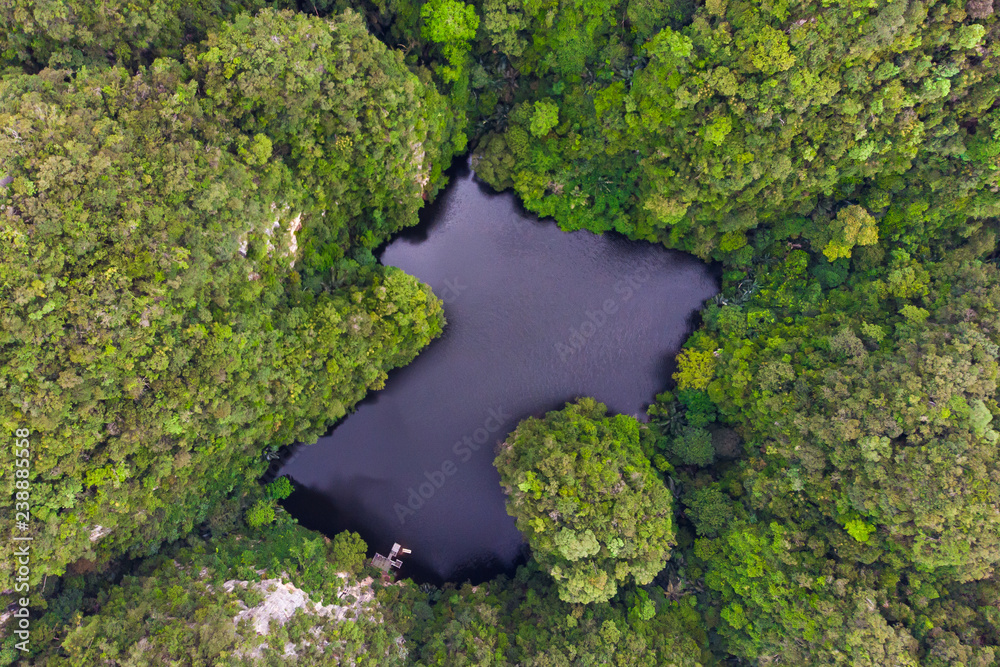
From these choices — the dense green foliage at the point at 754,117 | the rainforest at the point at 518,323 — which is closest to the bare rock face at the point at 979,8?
the dense green foliage at the point at 754,117

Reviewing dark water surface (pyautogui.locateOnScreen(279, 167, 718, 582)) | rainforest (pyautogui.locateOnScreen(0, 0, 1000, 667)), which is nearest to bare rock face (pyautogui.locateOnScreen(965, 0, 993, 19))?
rainforest (pyautogui.locateOnScreen(0, 0, 1000, 667))

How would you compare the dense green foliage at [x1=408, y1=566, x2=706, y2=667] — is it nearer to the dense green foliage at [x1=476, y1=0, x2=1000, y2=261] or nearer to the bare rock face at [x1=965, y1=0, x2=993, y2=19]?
the dense green foliage at [x1=476, y1=0, x2=1000, y2=261]

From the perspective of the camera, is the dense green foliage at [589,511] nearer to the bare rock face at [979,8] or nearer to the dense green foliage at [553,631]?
the dense green foliage at [553,631]

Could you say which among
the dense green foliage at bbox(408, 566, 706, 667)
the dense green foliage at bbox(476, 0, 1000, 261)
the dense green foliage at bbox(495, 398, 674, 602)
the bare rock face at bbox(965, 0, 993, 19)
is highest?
the bare rock face at bbox(965, 0, 993, 19)

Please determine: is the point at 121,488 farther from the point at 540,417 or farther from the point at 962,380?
the point at 962,380

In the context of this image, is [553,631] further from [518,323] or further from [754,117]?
[754,117]

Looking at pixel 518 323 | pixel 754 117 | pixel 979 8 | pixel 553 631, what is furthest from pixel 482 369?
pixel 979 8
